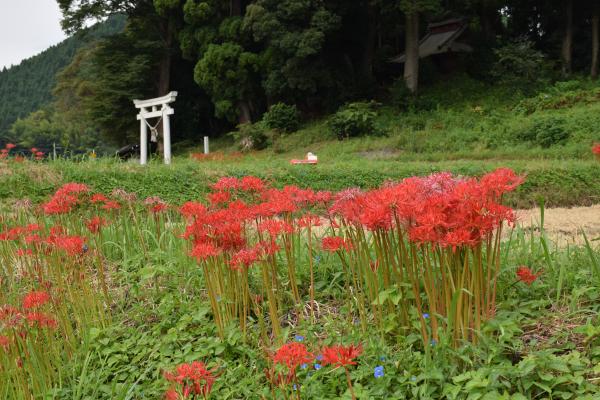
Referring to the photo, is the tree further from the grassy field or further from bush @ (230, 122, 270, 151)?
the grassy field

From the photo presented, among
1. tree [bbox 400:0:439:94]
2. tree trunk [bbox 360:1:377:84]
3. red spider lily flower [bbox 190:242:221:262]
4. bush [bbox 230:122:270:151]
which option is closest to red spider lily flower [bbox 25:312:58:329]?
red spider lily flower [bbox 190:242:221:262]

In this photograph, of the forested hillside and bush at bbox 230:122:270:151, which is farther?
the forested hillside

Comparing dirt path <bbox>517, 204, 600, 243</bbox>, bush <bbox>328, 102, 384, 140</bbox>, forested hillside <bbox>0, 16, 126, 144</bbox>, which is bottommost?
dirt path <bbox>517, 204, 600, 243</bbox>

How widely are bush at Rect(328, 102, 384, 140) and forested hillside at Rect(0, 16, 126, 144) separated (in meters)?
60.4

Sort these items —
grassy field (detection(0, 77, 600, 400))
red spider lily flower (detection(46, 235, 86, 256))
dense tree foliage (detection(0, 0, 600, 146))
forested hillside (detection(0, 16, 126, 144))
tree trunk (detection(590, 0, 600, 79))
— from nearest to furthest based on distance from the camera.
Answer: grassy field (detection(0, 77, 600, 400)) → red spider lily flower (detection(46, 235, 86, 256)) → dense tree foliage (detection(0, 0, 600, 146)) → tree trunk (detection(590, 0, 600, 79)) → forested hillside (detection(0, 16, 126, 144))

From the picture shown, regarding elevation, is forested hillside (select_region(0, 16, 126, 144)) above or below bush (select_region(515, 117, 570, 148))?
above

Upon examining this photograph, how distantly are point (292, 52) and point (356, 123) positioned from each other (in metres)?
3.71

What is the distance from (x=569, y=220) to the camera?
632 cm

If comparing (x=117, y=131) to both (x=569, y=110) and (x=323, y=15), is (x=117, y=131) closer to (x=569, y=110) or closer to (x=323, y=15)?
(x=323, y=15)

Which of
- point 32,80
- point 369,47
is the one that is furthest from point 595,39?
point 32,80

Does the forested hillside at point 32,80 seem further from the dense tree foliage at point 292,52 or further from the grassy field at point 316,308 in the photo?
the grassy field at point 316,308

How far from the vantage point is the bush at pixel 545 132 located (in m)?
12.1

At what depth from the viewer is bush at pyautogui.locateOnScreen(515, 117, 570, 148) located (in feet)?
39.9

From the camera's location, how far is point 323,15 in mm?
17250
